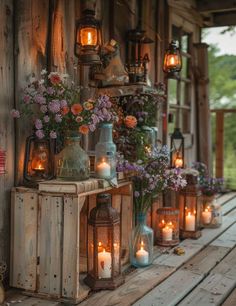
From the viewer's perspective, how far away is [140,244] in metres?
3.18

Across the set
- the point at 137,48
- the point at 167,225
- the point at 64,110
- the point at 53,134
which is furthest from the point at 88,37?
the point at 167,225

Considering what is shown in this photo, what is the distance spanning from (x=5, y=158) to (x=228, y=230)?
2386 mm

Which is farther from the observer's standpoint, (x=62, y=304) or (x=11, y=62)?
(x=11, y=62)

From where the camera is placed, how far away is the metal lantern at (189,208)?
155 inches

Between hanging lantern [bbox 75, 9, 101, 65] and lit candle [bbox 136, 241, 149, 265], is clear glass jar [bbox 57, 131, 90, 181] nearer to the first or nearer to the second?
hanging lantern [bbox 75, 9, 101, 65]

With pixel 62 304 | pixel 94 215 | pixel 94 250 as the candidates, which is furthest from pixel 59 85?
pixel 62 304

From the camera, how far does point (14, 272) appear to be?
2738 millimetres

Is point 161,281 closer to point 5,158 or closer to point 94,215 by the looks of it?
point 94,215

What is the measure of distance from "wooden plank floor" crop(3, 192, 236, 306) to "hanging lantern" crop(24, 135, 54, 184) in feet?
2.18

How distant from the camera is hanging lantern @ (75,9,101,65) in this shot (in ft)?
9.70

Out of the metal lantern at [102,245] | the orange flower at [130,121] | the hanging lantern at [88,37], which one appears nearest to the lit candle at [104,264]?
the metal lantern at [102,245]

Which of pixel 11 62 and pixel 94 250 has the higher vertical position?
pixel 11 62

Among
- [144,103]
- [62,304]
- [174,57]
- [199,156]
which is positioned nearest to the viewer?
[62,304]

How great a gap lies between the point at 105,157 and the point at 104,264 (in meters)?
0.62
